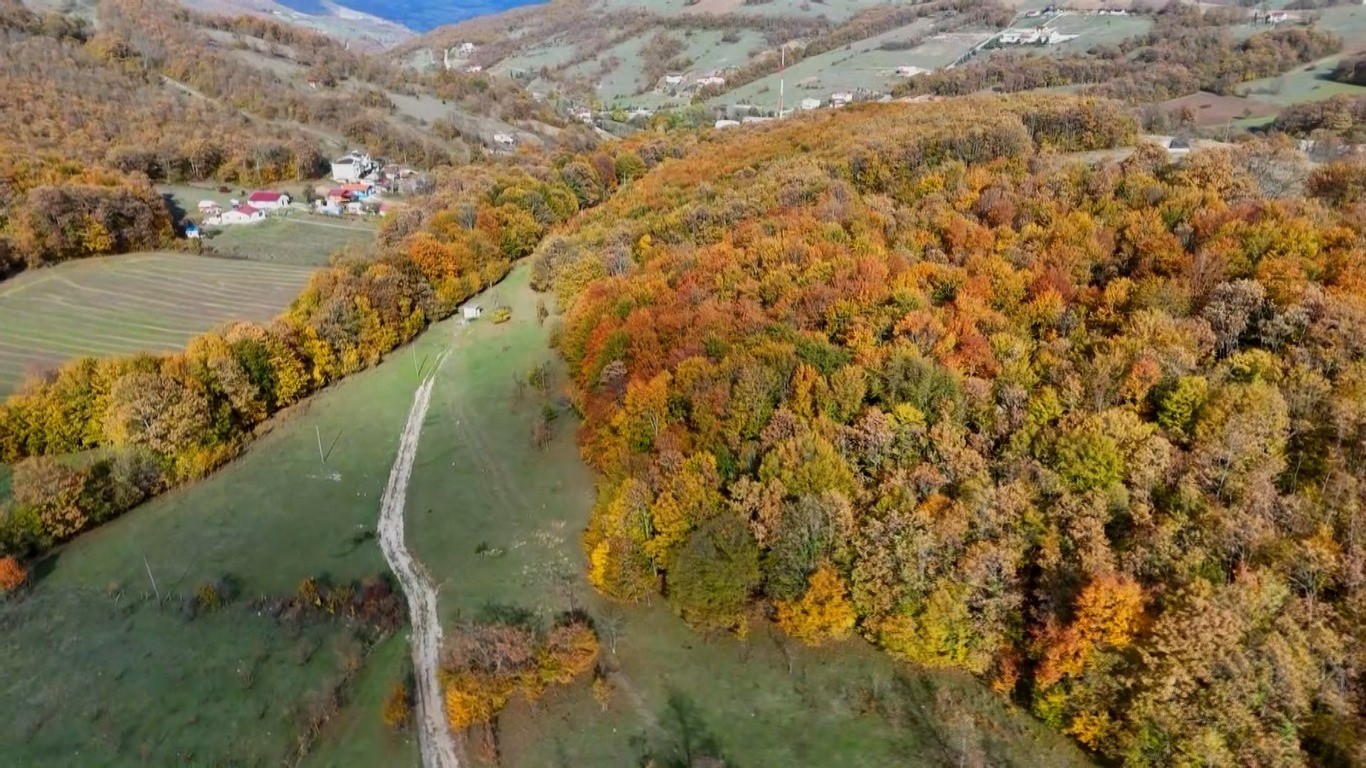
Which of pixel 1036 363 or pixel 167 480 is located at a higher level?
pixel 1036 363

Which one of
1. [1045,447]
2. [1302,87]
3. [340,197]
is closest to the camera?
[1045,447]

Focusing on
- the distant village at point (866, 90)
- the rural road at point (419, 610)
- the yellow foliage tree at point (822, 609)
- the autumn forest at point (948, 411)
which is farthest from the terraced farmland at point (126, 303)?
the distant village at point (866, 90)

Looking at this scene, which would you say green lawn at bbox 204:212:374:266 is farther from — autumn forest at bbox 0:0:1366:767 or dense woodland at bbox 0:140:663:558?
dense woodland at bbox 0:140:663:558

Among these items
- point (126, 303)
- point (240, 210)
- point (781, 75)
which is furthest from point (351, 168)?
point (781, 75)

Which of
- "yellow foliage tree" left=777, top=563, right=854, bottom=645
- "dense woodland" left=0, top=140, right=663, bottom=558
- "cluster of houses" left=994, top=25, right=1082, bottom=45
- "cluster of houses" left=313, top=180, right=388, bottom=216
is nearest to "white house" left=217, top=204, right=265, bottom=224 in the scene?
"cluster of houses" left=313, top=180, right=388, bottom=216

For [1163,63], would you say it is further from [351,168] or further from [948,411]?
[351,168]

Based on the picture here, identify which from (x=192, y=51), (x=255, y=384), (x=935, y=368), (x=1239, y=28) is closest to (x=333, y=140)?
(x=192, y=51)

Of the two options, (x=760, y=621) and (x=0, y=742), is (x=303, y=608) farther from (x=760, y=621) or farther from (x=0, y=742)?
(x=760, y=621)
